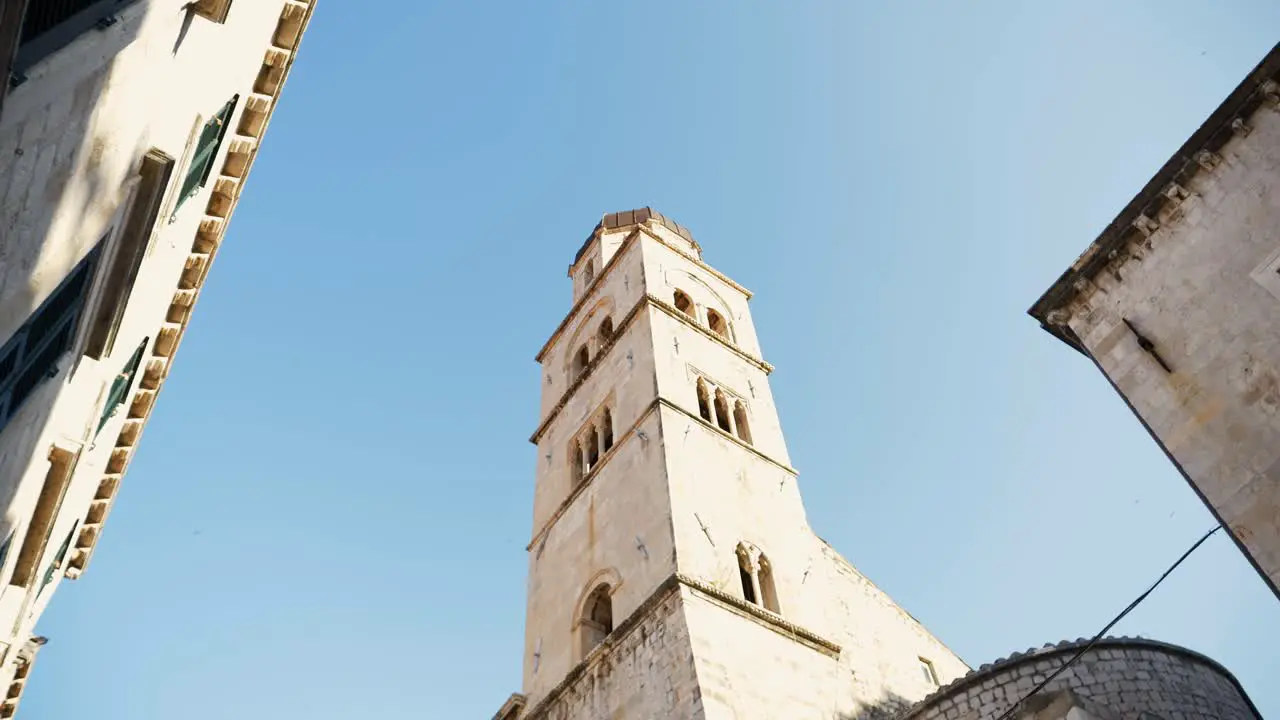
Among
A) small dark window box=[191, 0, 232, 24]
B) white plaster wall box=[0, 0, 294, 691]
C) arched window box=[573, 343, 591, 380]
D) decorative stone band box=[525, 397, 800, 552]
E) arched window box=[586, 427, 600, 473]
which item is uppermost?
arched window box=[573, 343, 591, 380]

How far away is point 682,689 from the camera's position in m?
11.9

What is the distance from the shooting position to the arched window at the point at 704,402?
18.4 meters

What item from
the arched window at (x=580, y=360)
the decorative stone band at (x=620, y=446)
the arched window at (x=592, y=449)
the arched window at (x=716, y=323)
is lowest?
the decorative stone band at (x=620, y=446)

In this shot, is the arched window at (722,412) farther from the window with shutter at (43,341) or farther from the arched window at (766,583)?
the window with shutter at (43,341)

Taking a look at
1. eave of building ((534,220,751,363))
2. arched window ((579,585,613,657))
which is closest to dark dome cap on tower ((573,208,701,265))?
eave of building ((534,220,751,363))

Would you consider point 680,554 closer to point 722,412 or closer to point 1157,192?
point 722,412

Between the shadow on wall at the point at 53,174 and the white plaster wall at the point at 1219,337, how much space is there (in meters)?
9.55

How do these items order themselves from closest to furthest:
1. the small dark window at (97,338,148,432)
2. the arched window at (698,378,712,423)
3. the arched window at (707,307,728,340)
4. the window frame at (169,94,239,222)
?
the window frame at (169,94,239,222) → the small dark window at (97,338,148,432) → the arched window at (698,378,712,423) → the arched window at (707,307,728,340)

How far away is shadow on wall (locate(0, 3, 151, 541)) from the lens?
5004 millimetres

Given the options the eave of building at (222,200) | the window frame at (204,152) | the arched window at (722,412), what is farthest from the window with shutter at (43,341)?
the arched window at (722,412)

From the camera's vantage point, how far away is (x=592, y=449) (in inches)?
749

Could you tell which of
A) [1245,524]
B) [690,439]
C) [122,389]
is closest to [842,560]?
[690,439]

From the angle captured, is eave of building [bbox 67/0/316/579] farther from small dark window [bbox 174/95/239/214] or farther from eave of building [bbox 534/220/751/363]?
eave of building [bbox 534/220/751/363]

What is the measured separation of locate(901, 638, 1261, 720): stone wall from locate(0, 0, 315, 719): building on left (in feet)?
33.7
